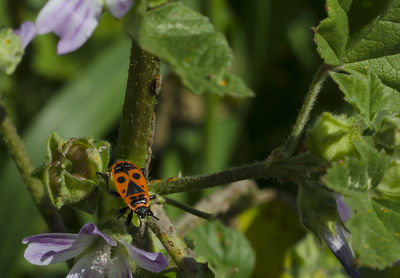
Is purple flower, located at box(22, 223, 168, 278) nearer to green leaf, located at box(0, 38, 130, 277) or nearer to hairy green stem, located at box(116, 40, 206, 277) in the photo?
hairy green stem, located at box(116, 40, 206, 277)

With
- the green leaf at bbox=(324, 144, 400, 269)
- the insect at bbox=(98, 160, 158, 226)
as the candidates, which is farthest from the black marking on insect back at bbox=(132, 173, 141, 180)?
the green leaf at bbox=(324, 144, 400, 269)

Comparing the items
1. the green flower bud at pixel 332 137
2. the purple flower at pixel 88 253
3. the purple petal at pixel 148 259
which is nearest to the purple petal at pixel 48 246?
the purple flower at pixel 88 253

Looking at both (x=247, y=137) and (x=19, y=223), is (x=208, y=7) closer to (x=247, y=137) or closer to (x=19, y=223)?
(x=247, y=137)

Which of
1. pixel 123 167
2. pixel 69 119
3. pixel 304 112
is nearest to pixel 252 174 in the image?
pixel 304 112

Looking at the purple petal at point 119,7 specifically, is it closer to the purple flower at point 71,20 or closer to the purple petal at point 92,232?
the purple flower at point 71,20

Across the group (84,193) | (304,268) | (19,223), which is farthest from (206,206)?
(19,223)

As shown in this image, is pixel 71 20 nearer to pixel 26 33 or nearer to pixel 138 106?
pixel 138 106
